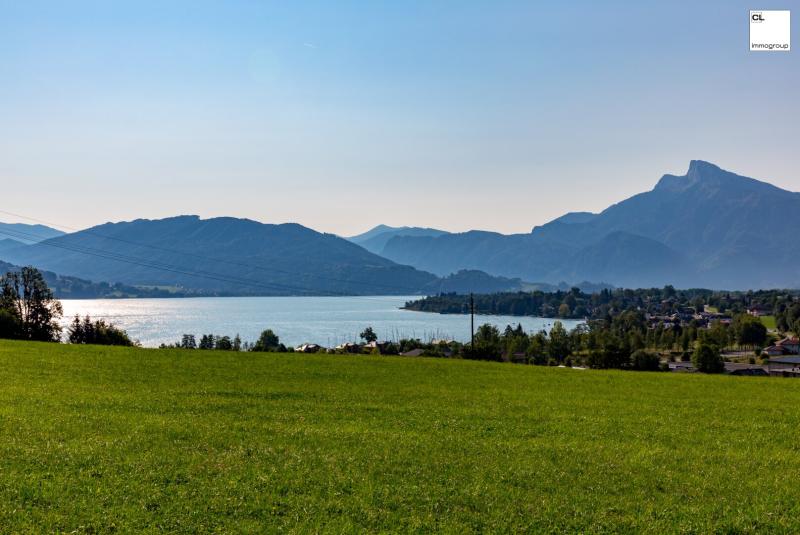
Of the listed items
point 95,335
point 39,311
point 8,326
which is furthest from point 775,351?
point 8,326

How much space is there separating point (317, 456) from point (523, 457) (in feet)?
18.0

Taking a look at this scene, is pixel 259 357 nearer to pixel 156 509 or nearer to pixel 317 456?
pixel 317 456

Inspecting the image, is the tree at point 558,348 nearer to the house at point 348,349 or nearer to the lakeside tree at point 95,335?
the house at point 348,349

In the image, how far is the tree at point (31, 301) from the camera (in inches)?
3169

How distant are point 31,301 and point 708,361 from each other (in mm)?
102131

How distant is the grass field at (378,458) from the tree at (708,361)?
73.5 metres

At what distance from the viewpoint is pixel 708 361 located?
315 feet

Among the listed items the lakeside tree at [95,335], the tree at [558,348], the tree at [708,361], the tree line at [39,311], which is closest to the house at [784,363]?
the tree at [708,361]

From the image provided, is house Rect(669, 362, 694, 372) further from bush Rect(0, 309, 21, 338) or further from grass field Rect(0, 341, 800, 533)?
bush Rect(0, 309, 21, 338)

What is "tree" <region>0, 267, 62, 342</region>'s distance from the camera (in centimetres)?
8050

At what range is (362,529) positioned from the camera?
11422mm

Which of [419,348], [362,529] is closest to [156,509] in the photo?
[362,529]

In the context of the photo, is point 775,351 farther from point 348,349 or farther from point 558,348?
point 348,349

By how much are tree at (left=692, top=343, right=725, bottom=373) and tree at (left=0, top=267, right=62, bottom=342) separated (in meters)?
94.7
